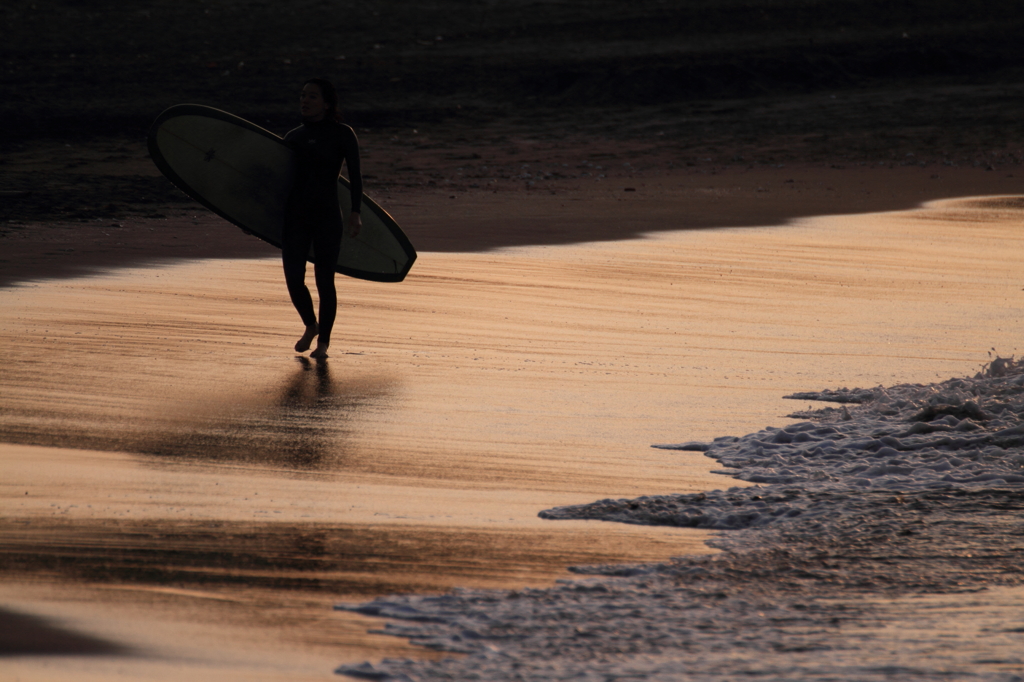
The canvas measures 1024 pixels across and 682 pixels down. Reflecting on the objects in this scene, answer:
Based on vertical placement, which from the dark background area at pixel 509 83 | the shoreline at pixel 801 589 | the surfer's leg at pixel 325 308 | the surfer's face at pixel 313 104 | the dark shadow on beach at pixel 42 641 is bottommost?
the dark shadow on beach at pixel 42 641

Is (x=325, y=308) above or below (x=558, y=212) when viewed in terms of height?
below

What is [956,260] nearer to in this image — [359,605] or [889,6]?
[359,605]

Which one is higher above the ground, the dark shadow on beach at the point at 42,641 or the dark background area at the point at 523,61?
the dark background area at the point at 523,61

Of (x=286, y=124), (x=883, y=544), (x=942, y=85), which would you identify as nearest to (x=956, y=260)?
(x=883, y=544)

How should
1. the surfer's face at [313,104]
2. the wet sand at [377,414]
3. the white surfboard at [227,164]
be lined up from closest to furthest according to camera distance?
the wet sand at [377,414] < the surfer's face at [313,104] < the white surfboard at [227,164]

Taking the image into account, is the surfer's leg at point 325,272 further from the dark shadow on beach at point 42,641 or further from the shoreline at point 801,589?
the dark shadow on beach at point 42,641

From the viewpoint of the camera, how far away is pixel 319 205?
27.5ft

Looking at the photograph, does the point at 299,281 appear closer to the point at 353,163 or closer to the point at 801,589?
the point at 353,163

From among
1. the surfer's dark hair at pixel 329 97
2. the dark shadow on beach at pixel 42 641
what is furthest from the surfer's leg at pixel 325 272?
the dark shadow on beach at pixel 42 641

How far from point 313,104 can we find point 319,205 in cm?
61

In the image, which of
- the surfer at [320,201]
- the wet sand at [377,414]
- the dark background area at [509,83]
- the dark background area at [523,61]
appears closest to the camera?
the wet sand at [377,414]

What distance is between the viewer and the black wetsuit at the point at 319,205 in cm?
837

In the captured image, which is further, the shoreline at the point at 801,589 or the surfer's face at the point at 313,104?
the surfer's face at the point at 313,104

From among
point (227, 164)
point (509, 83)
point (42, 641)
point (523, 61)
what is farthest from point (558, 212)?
point (523, 61)
